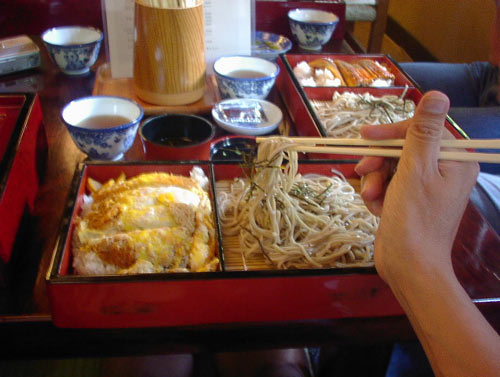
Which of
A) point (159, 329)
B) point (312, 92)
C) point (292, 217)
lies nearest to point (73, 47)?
point (312, 92)

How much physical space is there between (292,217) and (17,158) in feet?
2.21

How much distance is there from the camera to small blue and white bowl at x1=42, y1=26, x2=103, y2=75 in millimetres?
1833

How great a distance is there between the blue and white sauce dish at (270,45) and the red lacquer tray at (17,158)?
3.43 ft

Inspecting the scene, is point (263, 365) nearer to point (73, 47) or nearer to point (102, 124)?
point (102, 124)

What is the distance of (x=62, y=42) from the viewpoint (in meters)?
1.96

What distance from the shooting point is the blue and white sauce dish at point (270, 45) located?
2074 millimetres

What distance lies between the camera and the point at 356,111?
181 centimetres

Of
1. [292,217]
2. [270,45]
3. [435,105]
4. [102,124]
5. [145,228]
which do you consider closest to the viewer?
[435,105]

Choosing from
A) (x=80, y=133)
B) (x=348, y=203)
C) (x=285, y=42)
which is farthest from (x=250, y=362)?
(x=285, y=42)

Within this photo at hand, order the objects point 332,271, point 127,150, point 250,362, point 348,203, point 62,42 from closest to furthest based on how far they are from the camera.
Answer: point 332,271 < point 348,203 < point 127,150 < point 250,362 < point 62,42

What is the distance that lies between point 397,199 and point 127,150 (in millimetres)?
880

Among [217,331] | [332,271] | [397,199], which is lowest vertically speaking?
[217,331]

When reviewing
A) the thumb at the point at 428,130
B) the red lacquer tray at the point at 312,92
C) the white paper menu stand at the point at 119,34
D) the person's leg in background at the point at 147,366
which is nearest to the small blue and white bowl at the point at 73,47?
the white paper menu stand at the point at 119,34

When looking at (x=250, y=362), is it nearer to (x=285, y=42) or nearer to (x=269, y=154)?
(x=269, y=154)
